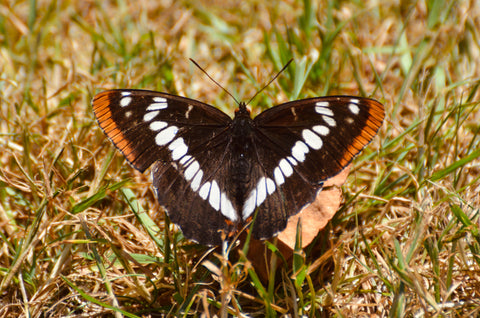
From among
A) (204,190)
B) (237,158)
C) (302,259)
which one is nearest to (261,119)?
(237,158)

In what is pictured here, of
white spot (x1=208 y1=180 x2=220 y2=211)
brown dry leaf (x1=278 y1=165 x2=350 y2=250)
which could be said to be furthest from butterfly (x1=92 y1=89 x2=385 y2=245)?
brown dry leaf (x1=278 y1=165 x2=350 y2=250)

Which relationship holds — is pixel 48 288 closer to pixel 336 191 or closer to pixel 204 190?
pixel 204 190

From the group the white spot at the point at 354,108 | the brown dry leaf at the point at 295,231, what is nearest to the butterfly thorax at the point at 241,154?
the brown dry leaf at the point at 295,231

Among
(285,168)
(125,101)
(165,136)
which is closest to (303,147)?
(285,168)

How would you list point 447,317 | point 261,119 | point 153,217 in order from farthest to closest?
1. point 153,217
2. point 261,119
3. point 447,317

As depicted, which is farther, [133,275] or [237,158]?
[237,158]

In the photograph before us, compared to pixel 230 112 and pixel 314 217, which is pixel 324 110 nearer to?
pixel 314 217

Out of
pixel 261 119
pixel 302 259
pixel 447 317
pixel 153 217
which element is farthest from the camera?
pixel 153 217
